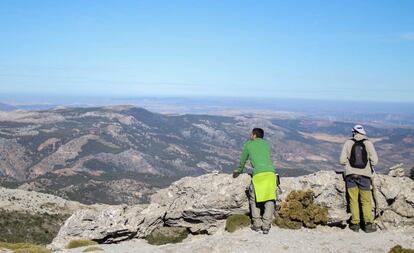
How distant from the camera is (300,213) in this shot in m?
23.0

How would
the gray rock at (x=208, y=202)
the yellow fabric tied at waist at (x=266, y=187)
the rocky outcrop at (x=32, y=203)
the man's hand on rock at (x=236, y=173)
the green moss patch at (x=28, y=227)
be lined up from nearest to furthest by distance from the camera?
the yellow fabric tied at waist at (x=266, y=187), the man's hand on rock at (x=236, y=173), the gray rock at (x=208, y=202), the green moss patch at (x=28, y=227), the rocky outcrop at (x=32, y=203)

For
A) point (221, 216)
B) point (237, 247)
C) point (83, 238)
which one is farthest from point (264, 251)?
point (83, 238)

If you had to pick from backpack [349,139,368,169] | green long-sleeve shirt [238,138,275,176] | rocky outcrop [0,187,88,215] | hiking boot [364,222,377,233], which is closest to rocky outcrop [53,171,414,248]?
hiking boot [364,222,377,233]

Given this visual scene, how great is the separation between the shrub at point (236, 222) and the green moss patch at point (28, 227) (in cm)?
6506

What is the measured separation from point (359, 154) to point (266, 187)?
4762 millimetres

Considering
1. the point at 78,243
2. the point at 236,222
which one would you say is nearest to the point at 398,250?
the point at 236,222

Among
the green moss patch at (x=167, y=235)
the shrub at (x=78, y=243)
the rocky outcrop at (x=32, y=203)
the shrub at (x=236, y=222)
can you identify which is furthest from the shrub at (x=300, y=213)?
the rocky outcrop at (x=32, y=203)

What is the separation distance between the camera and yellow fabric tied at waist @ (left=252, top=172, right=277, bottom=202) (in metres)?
20.8

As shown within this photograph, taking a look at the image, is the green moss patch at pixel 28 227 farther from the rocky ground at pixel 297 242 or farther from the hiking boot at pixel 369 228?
the hiking boot at pixel 369 228

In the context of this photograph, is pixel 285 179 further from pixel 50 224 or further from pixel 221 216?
pixel 50 224

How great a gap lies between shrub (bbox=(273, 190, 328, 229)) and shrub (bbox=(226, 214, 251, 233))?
4.92 feet

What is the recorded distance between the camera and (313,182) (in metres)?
24.6

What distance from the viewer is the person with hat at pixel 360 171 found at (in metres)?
20.9

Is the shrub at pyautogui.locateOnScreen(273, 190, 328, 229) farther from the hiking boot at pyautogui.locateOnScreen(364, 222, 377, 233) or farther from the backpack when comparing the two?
the backpack
